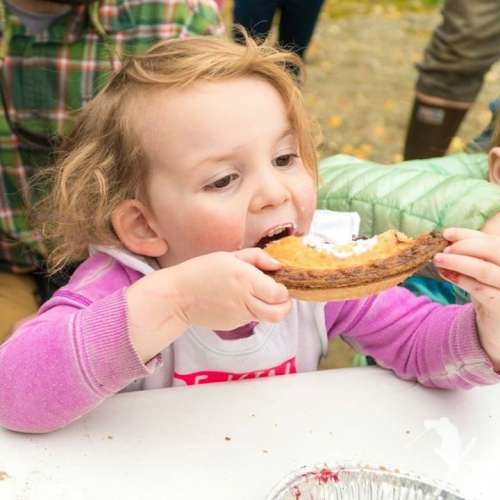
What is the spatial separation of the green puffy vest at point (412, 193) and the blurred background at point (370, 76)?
191 centimetres

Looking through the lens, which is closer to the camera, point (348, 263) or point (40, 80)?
point (348, 263)

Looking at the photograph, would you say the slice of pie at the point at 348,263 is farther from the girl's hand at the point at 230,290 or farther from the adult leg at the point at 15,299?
the adult leg at the point at 15,299

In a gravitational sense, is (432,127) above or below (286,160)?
below

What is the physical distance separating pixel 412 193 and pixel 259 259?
66 cm

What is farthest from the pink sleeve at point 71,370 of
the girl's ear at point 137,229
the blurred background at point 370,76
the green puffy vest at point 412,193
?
the blurred background at point 370,76

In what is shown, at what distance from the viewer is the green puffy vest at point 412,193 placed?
141 centimetres

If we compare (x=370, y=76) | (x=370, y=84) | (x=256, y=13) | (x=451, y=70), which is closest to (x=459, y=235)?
(x=451, y=70)

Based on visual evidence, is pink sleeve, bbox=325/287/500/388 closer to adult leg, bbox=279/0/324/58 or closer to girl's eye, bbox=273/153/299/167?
girl's eye, bbox=273/153/299/167

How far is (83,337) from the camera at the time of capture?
3.34ft

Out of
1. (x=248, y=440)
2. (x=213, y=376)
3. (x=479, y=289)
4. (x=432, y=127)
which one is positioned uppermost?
(x=479, y=289)

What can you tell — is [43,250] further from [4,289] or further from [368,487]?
[368,487]

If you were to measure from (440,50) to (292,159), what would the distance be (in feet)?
5.96

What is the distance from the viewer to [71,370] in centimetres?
101

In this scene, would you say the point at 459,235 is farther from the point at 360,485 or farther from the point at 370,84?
the point at 370,84
